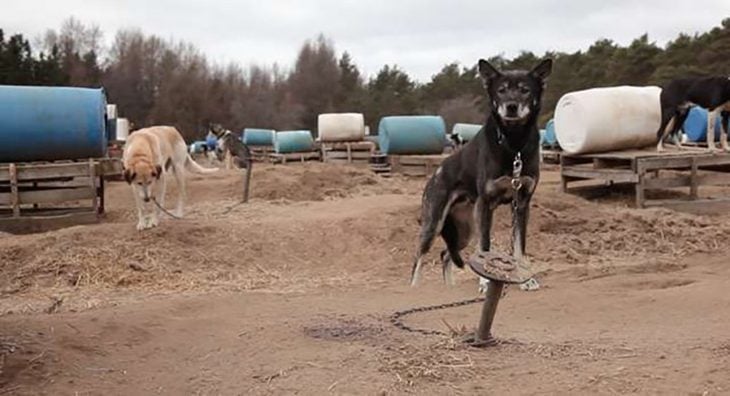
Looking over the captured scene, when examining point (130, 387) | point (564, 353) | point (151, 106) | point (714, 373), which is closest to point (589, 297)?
point (564, 353)

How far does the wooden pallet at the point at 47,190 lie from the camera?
11664 millimetres

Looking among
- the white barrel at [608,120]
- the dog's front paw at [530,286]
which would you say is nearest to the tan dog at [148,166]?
the dog's front paw at [530,286]

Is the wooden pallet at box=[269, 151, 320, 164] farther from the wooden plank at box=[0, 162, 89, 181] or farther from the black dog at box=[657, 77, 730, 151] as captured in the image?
the wooden plank at box=[0, 162, 89, 181]

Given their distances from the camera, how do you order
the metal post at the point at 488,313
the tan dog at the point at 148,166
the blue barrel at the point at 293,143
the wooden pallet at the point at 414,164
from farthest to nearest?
the blue barrel at the point at 293,143
the wooden pallet at the point at 414,164
the tan dog at the point at 148,166
the metal post at the point at 488,313

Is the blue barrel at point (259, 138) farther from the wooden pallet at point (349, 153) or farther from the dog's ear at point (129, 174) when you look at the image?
the dog's ear at point (129, 174)

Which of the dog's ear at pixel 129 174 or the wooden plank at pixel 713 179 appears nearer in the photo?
the dog's ear at pixel 129 174

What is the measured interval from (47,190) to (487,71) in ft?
25.9

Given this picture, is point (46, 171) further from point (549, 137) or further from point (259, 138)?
point (259, 138)

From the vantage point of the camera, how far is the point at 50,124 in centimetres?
1208

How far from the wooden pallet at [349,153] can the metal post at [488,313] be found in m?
21.6

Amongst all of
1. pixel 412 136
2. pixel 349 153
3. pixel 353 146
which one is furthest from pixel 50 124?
pixel 353 146

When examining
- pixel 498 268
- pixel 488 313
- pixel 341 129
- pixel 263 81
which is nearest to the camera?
pixel 498 268

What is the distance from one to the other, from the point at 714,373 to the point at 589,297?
2.85 m

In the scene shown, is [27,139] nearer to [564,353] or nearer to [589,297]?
[589,297]
